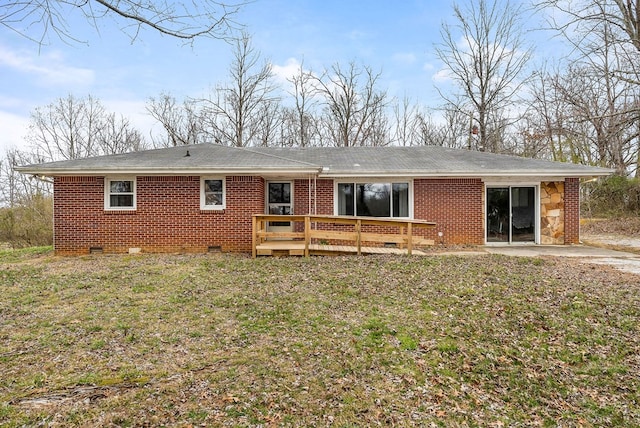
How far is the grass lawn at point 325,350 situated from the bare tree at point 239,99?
2124 centimetres

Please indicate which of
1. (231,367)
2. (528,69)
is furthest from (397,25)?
(231,367)

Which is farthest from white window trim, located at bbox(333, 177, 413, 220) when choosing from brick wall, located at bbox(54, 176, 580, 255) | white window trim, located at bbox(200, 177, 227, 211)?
white window trim, located at bbox(200, 177, 227, 211)

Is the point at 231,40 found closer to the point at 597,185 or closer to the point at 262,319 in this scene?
the point at 262,319

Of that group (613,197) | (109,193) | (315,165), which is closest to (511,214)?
(315,165)

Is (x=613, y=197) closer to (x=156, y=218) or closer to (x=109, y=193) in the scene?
(x=156, y=218)

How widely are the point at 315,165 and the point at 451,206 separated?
4.79 m

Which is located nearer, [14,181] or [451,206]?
[451,206]

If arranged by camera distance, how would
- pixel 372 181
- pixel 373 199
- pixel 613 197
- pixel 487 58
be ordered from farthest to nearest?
1. pixel 487 58
2. pixel 613 197
3. pixel 373 199
4. pixel 372 181

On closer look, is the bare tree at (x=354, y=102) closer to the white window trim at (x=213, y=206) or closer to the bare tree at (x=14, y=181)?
the white window trim at (x=213, y=206)

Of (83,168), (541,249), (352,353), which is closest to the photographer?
(352,353)

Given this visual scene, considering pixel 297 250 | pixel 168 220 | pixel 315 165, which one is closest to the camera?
pixel 297 250

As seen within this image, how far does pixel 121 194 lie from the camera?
1078cm

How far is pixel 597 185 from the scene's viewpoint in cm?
2119

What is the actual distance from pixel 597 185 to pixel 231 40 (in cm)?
2414
